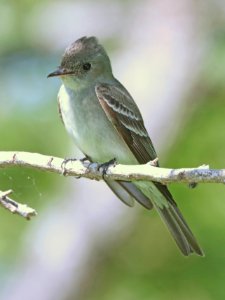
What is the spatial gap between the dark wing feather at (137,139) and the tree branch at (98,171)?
520mm

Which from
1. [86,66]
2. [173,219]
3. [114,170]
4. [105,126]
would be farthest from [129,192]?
[114,170]

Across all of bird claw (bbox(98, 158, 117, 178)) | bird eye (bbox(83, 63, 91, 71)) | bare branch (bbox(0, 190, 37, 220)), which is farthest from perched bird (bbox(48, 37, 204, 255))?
bare branch (bbox(0, 190, 37, 220))

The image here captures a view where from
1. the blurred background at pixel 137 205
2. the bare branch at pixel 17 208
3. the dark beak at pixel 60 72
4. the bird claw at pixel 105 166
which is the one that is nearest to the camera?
the bare branch at pixel 17 208

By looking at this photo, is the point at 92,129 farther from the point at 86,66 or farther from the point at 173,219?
the point at 173,219

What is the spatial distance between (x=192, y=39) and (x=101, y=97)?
3223 millimetres

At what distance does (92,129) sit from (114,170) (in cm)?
105

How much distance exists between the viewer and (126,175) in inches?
180

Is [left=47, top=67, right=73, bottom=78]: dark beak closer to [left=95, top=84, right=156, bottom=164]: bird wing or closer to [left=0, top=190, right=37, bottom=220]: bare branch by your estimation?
[left=95, top=84, right=156, bottom=164]: bird wing

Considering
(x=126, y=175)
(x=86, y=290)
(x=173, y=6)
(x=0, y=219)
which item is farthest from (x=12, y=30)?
(x=126, y=175)

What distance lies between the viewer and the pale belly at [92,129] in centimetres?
568

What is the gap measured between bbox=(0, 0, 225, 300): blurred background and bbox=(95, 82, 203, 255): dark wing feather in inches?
54.1

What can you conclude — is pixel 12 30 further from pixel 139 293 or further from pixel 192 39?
pixel 139 293

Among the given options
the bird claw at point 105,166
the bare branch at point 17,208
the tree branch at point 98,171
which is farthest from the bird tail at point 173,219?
the bare branch at point 17,208

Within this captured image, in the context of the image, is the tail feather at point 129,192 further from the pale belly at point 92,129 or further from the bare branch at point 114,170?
the bare branch at point 114,170
